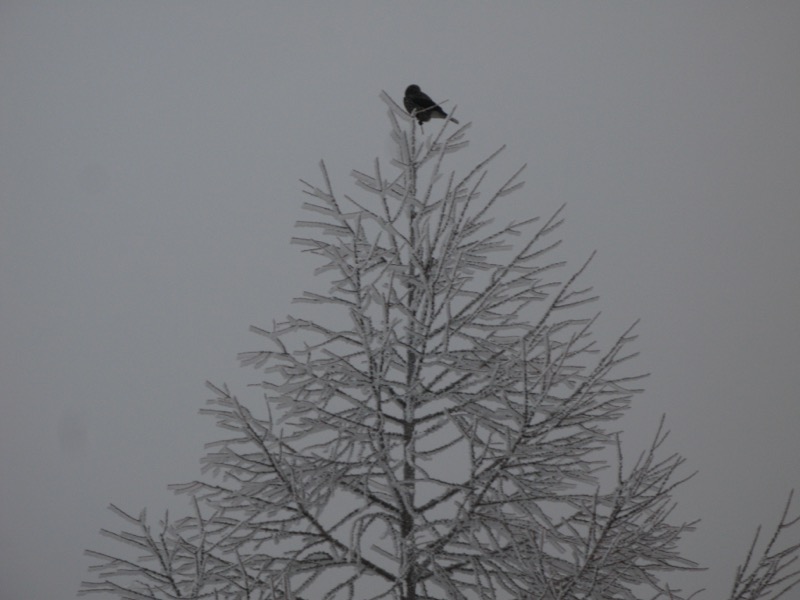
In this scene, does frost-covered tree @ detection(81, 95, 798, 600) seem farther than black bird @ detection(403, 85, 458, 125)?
No

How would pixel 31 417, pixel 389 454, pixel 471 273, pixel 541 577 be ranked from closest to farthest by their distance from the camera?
pixel 541 577, pixel 389 454, pixel 471 273, pixel 31 417

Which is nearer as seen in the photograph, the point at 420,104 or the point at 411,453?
the point at 411,453

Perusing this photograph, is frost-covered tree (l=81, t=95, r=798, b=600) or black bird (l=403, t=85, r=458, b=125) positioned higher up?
black bird (l=403, t=85, r=458, b=125)

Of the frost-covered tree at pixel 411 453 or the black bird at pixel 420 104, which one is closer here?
the frost-covered tree at pixel 411 453

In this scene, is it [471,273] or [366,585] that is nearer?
[471,273]

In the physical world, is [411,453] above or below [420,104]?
below

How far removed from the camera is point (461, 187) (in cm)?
546

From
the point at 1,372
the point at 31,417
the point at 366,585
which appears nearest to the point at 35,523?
the point at 366,585

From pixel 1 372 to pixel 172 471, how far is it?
10343 cm

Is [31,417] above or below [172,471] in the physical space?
above

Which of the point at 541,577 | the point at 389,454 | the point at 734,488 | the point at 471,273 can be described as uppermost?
the point at 734,488

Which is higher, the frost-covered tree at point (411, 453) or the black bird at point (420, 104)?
the black bird at point (420, 104)

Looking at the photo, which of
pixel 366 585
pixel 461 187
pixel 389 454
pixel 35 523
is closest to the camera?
pixel 389 454

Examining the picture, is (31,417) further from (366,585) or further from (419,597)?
(419,597)
